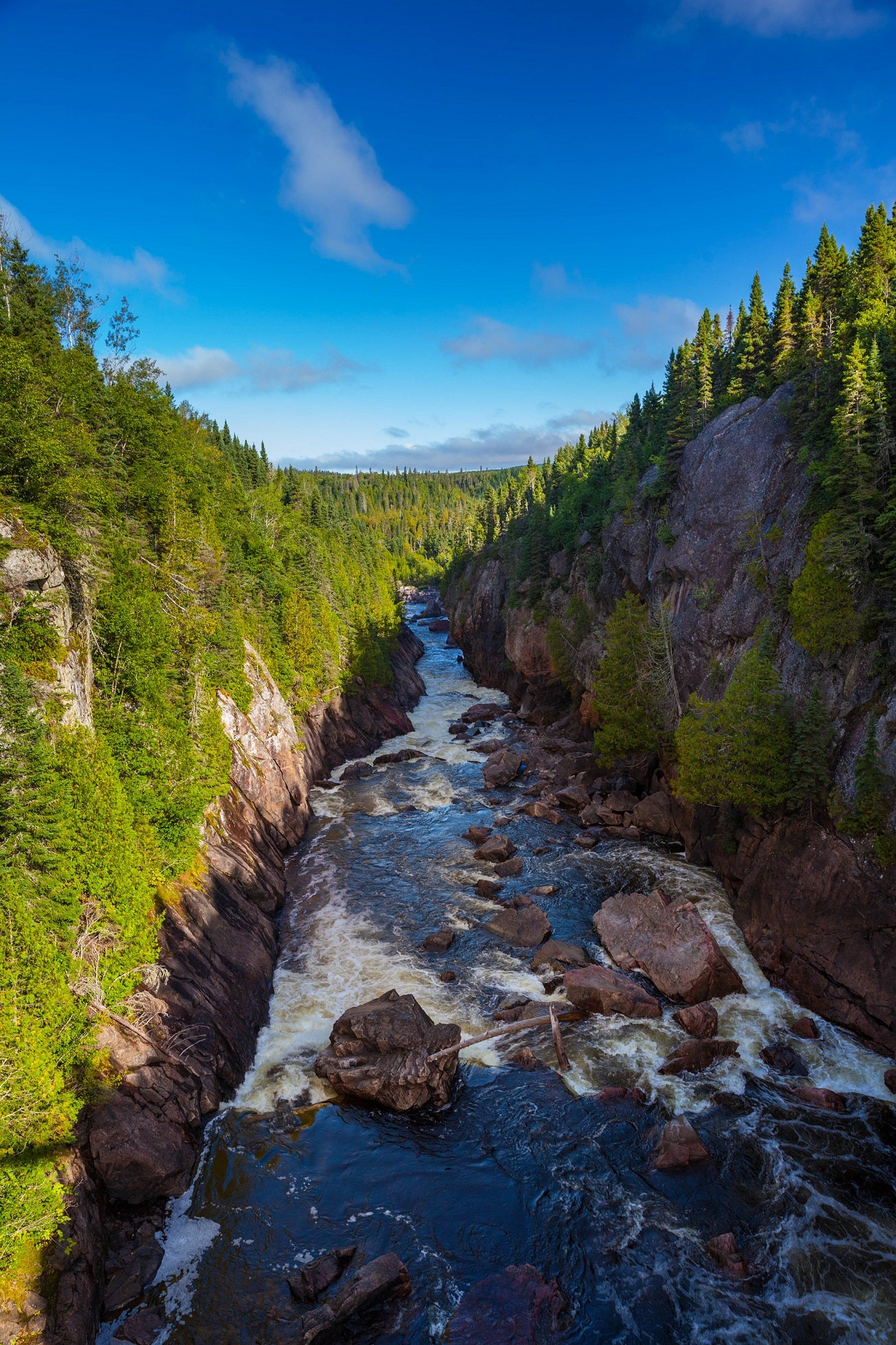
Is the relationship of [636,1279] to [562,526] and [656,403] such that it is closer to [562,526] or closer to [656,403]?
[562,526]

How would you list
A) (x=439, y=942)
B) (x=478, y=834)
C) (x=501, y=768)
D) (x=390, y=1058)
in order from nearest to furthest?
(x=390, y=1058)
(x=439, y=942)
(x=478, y=834)
(x=501, y=768)

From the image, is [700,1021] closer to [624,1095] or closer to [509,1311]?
[624,1095]

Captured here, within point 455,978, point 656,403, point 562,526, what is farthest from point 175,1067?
point 656,403

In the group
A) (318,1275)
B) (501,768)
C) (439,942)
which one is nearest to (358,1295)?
(318,1275)

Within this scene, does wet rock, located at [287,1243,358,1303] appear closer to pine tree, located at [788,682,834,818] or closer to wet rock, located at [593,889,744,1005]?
wet rock, located at [593,889,744,1005]

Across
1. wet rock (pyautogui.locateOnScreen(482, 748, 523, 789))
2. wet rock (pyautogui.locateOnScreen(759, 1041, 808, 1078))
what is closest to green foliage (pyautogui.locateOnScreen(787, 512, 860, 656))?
wet rock (pyautogui.locateOnScreen(759, 1041, 808, 1078))

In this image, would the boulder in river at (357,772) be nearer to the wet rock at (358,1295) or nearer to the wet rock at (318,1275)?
the wet rock at (318,1275)

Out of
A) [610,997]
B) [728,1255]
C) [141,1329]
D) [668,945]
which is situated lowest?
[141,1329]
